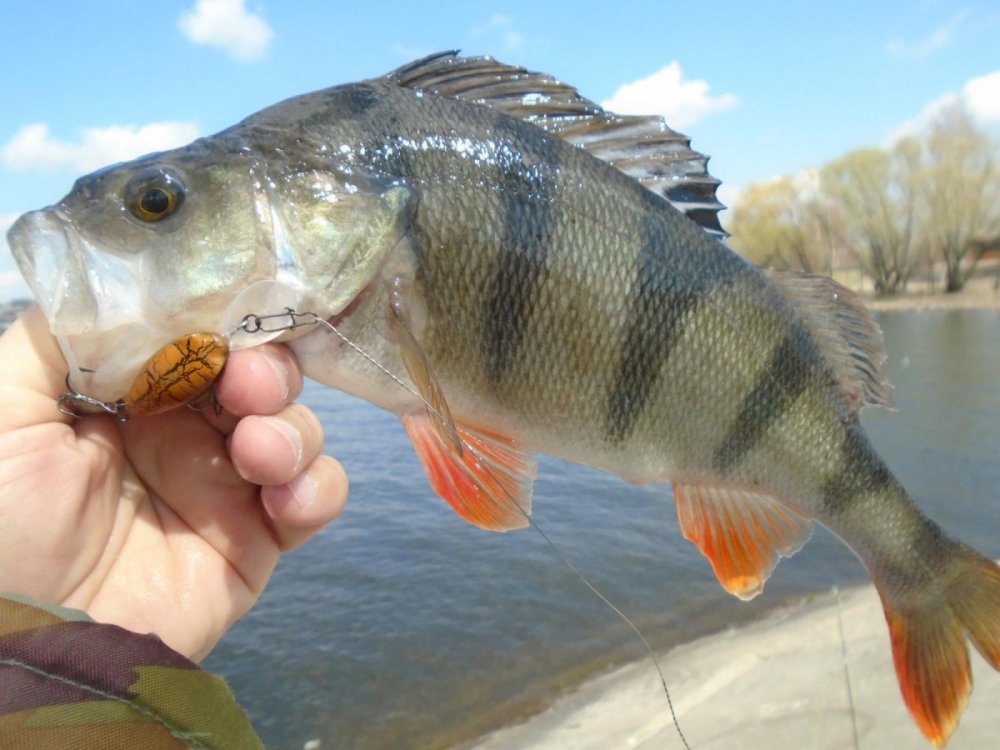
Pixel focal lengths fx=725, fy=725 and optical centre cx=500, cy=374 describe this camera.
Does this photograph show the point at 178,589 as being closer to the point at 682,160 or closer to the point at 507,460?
the point at 507,460

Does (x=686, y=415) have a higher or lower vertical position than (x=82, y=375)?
lower

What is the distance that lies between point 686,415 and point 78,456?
4.84 ft

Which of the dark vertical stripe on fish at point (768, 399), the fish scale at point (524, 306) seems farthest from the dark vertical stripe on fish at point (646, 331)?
the dark vertical stripe on fish at point (768, 399)

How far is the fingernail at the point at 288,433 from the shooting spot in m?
1.68

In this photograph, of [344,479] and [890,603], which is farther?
[890,603]

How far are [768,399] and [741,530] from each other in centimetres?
43

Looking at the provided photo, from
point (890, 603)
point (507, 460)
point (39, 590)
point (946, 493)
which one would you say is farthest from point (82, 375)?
point (946, 493)

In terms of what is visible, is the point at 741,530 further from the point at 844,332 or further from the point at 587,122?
the point at 587,122

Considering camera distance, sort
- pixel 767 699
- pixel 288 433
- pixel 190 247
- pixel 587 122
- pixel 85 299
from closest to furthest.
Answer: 1. pixel 85 299
2. pixel 190 247
3. pixel 288 433
4. pixel 587 122
5. pixel 767 699

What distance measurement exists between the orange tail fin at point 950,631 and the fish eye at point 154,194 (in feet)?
7.46

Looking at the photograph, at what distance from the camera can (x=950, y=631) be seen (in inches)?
83.7

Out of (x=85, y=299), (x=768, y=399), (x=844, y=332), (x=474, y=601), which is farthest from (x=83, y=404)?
(x=474, y=601)

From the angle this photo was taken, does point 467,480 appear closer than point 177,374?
No

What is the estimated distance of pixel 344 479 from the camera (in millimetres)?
1944
